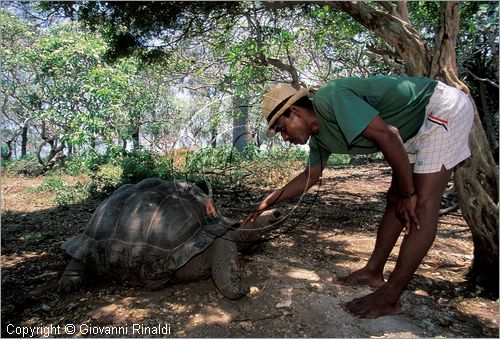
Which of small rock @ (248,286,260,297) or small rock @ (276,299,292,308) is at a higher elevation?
small rock @ (276,299,292,308)

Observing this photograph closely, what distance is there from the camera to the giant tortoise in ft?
10.3

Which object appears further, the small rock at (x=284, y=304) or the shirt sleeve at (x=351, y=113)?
the small rock at (x=284, y=304)

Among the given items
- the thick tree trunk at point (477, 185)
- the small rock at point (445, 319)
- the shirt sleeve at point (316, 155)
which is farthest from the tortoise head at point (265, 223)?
the thick tree trunk at point (477, 185)

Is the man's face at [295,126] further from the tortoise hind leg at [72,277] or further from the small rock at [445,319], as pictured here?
the tortoise hind leg at [72,277]

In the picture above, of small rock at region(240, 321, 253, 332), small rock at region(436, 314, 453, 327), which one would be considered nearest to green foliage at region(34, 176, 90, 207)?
small rock at region(240, 321, 253, 332)

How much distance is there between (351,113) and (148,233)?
2.11 meters

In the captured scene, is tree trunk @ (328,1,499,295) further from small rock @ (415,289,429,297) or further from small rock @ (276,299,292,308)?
small rock @ (276,299,292,308)

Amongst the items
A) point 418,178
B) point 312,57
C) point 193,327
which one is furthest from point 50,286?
point 312,57

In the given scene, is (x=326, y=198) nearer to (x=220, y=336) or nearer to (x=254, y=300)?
(x=254, y=300)

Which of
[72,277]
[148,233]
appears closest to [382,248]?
[148,233]

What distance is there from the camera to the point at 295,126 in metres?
2.30

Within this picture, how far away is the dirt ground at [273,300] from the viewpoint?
2506 millimetres

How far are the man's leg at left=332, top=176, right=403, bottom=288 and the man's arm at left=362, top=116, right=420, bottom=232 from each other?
0.44 meters

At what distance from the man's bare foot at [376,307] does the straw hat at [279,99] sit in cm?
142
